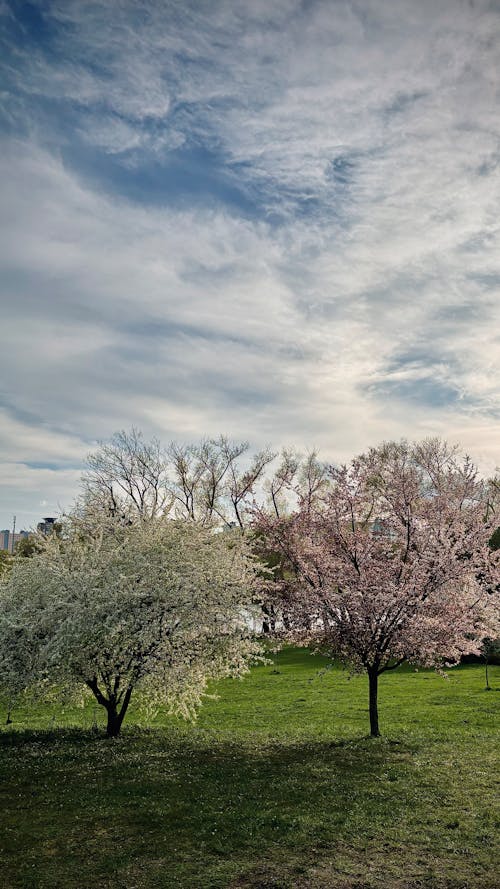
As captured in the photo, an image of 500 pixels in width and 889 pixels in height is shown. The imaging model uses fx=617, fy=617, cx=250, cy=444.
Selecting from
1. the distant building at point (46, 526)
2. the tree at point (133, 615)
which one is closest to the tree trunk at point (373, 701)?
the tree at point (133, 615)

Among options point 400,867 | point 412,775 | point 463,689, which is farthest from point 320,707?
point 400,867

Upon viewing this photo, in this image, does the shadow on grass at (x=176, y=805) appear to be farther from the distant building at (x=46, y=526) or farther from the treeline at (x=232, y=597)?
the distant building at (x=46, y=526)

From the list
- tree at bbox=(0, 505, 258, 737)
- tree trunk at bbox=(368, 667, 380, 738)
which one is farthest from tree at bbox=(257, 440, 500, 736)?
tree at bbox=(0, 505, 258, 737)

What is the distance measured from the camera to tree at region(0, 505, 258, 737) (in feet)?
57.7

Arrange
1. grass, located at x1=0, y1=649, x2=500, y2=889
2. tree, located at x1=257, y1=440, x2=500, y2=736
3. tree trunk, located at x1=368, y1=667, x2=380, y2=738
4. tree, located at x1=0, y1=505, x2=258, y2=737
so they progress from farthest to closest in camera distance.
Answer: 1. tree trunk, located at x1=368, y1=667, x2=380, y2=738
2. tree, located at x1=257, y1=440, x2=500, y2=736
3. tree, located at x1=0, y1=505, x2=258, y2=737
4. grass, located at x1=0, y1=649, x2=500, y2=889

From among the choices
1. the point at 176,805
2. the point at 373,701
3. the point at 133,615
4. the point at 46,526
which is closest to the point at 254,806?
the point at 176,805

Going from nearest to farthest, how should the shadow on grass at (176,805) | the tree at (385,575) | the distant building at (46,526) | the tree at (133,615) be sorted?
1. the shadow on grass at (176,805)
2. the tree at (133,615)
3. the tree at (385,575)
4. the distant building at (46,526)

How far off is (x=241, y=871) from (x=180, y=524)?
1243cm

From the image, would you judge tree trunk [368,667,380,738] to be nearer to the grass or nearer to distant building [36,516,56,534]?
the grass

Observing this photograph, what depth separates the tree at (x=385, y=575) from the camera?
18.7 meters

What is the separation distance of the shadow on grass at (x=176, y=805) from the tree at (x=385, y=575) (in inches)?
123

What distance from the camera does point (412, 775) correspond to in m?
15.3

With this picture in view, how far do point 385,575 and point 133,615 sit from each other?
781 cm

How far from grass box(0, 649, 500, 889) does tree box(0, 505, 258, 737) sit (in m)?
2.27
